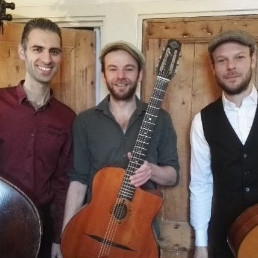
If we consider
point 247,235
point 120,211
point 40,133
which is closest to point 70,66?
point 40,133

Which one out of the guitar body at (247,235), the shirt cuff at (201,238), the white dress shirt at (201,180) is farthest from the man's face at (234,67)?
the shirt cuff at (201,238)

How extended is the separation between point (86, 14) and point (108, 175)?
47.7 inches

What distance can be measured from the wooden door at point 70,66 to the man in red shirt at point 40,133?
0.48 metres

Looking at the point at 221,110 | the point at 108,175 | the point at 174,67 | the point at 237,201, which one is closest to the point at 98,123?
the point at 108,175

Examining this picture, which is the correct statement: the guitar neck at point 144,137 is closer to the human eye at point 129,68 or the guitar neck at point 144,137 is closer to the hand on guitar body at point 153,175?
the hand on guitar body at point 153,175

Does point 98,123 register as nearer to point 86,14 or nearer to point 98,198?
point 98,198

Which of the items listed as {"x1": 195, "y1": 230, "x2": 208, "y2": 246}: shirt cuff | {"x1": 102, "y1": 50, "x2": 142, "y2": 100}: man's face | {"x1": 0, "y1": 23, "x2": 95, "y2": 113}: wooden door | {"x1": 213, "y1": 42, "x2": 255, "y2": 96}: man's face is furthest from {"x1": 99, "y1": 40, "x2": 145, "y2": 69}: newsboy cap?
{"x1": 195, "y1": 230, "x2": 208, "y2": 246}: shirt cuff

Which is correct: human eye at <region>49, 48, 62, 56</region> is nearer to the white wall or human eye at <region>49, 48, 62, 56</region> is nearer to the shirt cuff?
the white wall

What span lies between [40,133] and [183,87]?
0.89 metres

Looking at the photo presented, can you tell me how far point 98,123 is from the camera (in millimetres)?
2066

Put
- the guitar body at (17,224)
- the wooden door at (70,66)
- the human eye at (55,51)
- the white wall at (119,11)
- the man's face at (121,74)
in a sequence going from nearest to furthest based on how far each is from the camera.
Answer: the guitar body at (17,224)
the man's face at (121,74)
the human eye at (55,51)
the white wall at (119,11)
the wooden door at (70,66)

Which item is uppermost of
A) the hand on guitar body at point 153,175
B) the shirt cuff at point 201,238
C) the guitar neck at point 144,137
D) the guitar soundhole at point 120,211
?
the guitar neck at point 144,137

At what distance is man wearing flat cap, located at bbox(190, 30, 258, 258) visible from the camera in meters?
1.94

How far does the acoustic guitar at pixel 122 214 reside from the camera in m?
1.83
